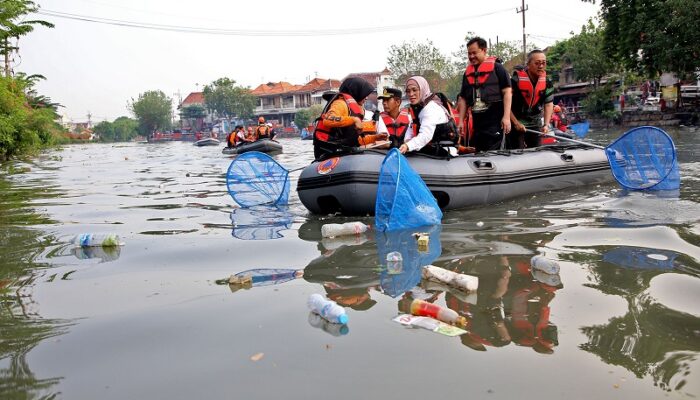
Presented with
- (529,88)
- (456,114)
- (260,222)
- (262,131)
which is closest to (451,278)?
(260,222)

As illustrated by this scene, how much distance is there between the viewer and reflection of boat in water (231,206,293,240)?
592 centimetres

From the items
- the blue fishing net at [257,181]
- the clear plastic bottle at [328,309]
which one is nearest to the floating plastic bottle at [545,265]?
the clear plastic bottle at [328,309]

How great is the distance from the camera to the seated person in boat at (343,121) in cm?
695

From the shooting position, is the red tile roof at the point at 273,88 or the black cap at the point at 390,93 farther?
the red tile roof at the point at 273,88

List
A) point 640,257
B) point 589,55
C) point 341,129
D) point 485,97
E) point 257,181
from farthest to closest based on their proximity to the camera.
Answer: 1. point 589,55
2. point 257,181
3. point 485,97
4. point 341,129
5. point 640,257

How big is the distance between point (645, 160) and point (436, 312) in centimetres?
585

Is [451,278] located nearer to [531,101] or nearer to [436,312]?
[436,312]

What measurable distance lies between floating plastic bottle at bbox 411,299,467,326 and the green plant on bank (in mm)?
13698

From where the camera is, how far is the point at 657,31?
21312 mm

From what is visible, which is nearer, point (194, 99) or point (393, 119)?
point (393, 119)

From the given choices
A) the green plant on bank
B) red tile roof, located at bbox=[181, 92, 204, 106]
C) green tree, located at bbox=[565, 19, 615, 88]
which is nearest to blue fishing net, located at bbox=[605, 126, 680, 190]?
the green plant on bank

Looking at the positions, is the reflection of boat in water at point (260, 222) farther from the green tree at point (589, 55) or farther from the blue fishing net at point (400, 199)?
the green tree at point (589, 55)

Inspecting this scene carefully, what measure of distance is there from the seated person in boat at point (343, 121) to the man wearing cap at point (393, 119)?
0.37 metres

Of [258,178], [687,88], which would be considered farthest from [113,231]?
[687,88]
